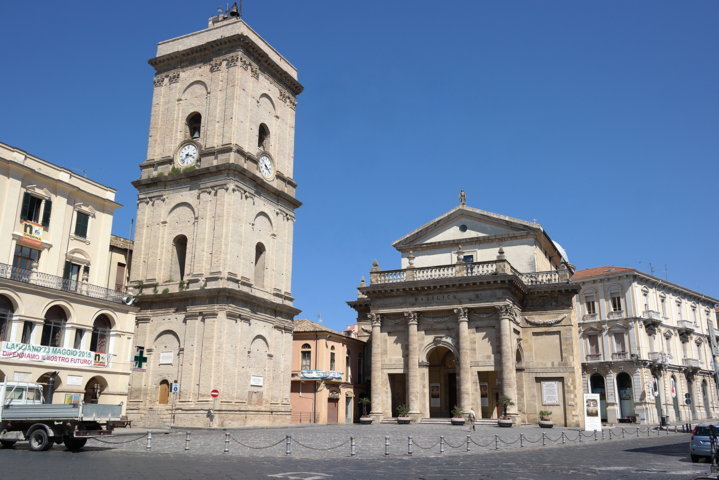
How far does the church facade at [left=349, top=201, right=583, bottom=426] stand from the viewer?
1645 inches

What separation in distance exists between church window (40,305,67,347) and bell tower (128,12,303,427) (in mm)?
7145

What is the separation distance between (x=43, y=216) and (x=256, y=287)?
1287 centimetres

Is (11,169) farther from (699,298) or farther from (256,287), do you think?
(699,298)

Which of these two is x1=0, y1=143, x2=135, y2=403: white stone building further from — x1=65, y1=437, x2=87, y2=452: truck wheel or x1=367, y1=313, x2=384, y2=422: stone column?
A: x1=367, y1=313, x2=384, y2=422: stone column

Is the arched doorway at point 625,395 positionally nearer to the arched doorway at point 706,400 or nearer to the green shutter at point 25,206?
the arched doorway at point 706,400

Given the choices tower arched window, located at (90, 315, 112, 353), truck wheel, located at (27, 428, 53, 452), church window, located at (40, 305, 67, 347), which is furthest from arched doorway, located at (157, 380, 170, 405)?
truck wheel, located at (27, 428, 53, 452)

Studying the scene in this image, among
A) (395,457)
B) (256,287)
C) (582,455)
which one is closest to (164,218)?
(256,287)

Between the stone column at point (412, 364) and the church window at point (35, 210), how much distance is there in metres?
23.9

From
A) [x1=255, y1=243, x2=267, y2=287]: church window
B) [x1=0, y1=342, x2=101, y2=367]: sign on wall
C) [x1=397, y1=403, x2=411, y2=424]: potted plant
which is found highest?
[x1=255, y1=243, x2=267, y2=287]: church window

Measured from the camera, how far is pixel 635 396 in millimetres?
61812

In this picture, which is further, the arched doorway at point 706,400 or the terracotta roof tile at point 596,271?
the arched doorway at point 706,400

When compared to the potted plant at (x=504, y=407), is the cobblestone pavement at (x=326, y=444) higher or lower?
lower

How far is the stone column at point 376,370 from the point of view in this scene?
4400cm

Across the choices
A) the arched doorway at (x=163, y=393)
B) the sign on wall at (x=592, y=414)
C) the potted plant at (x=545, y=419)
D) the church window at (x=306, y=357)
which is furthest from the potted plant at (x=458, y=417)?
the arched doorway at (x=163, y=393)
